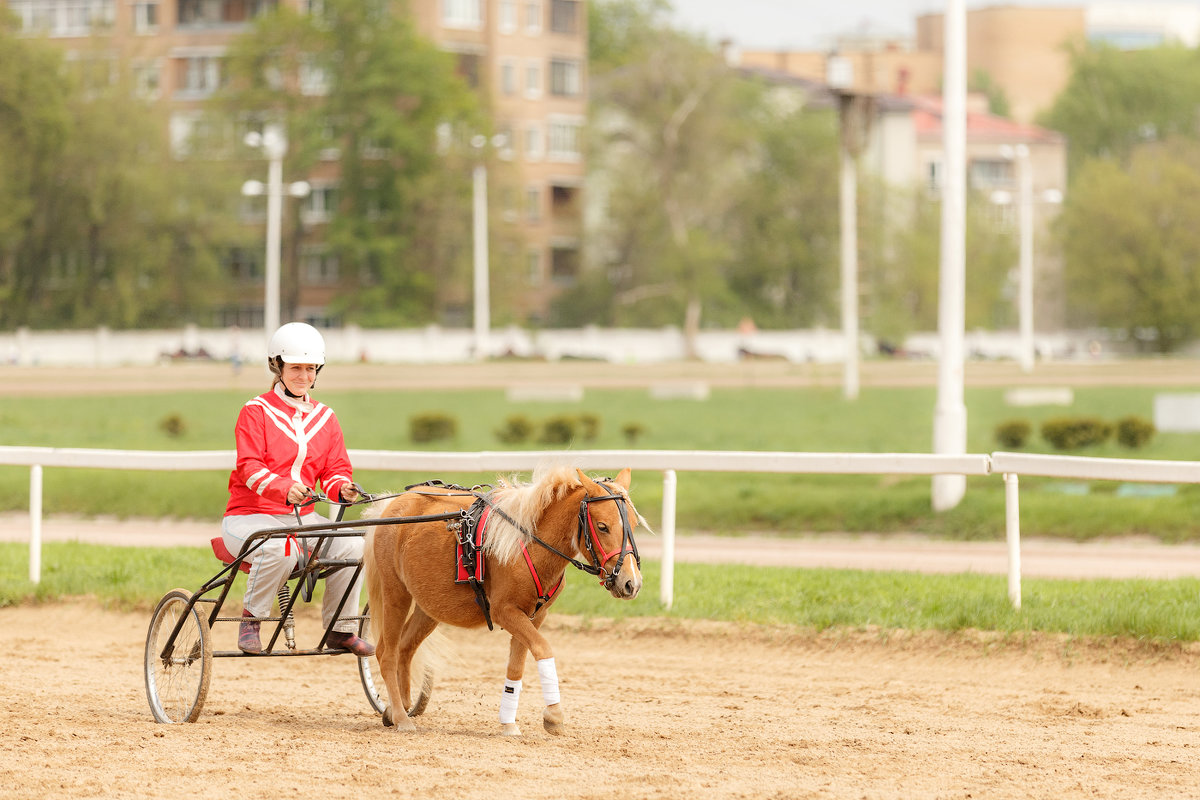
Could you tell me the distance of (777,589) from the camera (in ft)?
36.5

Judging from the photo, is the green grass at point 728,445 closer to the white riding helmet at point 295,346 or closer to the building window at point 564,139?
the white riding helmet at point 295,346

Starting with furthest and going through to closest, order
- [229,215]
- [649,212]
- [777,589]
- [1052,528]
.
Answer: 1. [649,212]
2. [229,215]
3. [1052,528]
4. [777,589]

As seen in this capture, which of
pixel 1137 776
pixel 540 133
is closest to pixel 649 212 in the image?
pixel 540 133

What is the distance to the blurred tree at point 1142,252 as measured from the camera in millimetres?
73625

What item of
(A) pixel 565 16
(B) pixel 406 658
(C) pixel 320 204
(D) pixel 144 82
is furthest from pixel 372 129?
(B) pixel 406 658

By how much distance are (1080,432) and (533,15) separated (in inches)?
2280

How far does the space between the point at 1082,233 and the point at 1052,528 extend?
64.4m

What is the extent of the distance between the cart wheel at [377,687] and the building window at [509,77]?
69.2 m

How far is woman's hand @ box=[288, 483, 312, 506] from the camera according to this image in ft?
23.3

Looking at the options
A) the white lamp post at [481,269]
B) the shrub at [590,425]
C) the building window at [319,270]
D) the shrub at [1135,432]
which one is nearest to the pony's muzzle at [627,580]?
the shrub at [1135,432]

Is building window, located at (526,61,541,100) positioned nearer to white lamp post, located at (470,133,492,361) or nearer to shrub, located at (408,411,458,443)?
white lamp post, located at (470,133,492,361)

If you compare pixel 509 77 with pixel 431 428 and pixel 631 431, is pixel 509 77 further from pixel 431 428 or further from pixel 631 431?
pixel 631 431

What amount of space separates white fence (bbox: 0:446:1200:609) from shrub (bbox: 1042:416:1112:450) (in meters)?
11.3

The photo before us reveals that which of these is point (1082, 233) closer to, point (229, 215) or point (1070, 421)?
point (229, 215)
